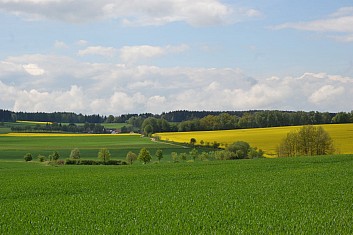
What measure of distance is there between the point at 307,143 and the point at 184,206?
52.0m

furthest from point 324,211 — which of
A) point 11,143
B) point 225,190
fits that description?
point 11,143

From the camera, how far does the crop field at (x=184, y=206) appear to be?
14.7m

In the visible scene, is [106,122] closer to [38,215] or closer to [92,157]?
[92,157]

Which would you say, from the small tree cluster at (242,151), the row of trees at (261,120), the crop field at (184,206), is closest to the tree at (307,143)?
the small tree cluster at (242,151)

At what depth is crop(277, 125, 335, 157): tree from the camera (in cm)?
6675

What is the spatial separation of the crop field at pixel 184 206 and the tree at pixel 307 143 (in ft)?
121

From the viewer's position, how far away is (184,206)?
62.2ft

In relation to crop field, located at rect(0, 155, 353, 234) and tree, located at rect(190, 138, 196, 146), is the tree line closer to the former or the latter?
tree, located at rect(190, 138, 196, 146)

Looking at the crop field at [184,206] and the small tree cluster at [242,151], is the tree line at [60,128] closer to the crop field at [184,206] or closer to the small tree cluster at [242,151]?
the small tree cluster at [242,151]

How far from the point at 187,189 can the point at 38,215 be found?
30.7ft

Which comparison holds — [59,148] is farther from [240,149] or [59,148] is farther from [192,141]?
[240,149]

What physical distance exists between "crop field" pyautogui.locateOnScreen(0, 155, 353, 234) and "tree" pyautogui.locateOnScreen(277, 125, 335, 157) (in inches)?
1457

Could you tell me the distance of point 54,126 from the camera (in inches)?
5935

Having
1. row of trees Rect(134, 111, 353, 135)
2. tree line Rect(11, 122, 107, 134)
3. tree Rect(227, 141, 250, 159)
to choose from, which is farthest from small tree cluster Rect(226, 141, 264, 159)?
tree line Rect(11, 122, 107, 134)
